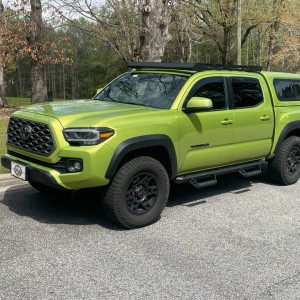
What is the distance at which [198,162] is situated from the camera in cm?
529

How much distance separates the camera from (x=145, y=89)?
5555 mm

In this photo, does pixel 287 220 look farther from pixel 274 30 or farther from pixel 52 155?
pixel 274 30

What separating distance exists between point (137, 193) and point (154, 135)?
0.68 meters

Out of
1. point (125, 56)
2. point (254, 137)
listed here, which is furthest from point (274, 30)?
point (254, 137)

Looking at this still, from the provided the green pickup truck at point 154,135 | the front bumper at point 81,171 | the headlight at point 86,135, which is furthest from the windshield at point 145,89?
Result: the front bumper at point 81,171

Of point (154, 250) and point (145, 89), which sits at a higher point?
point (145, 89)

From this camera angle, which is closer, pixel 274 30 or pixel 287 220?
pixel 287 220

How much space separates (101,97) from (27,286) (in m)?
3.29

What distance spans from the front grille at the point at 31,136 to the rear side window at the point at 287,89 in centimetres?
377

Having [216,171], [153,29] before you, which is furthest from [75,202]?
[153,29]

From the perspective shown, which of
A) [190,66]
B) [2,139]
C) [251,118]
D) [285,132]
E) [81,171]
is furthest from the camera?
[2,139]

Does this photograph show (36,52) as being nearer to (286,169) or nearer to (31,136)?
(286,169)

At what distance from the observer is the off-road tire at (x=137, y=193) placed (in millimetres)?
4488

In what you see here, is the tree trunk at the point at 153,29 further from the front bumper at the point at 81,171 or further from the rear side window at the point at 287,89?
the front bumper at the point at 81,171
